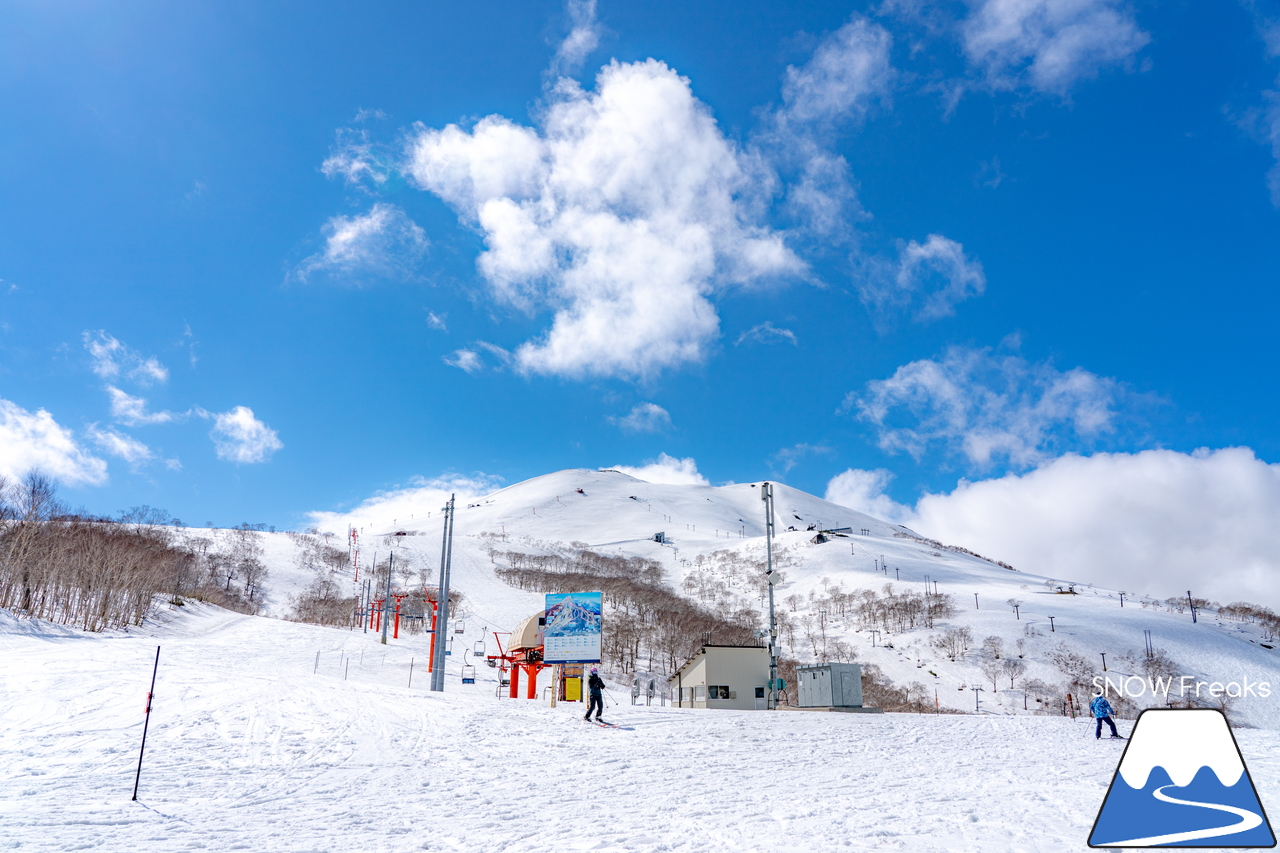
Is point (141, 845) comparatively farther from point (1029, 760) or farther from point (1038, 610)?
point (1038, 610)

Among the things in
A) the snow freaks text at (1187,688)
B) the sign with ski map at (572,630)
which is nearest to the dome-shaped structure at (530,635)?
the sign with ski map at (572,630)

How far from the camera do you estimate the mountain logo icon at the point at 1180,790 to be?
5250mm

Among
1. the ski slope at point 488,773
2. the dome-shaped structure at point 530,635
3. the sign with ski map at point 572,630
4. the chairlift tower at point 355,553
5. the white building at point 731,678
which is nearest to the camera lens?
the ski slope at point 488,773

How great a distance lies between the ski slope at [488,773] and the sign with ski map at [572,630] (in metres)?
5.63

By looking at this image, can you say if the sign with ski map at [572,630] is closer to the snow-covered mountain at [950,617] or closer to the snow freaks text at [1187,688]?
the snow-covered mountain at [950,617]

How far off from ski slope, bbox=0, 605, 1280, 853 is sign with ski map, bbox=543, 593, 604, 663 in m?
5.63

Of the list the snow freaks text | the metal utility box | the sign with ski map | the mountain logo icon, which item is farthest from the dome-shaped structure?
the snow freaks text

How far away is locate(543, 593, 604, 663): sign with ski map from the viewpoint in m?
28.9

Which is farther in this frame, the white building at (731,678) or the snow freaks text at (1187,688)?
the snow freaks text at (1187,688)

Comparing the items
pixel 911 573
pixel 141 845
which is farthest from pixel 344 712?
pixel 911 573

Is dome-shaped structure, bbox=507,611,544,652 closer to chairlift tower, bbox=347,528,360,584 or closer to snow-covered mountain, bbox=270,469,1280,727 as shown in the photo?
snow-covered mountain, bbox=270,469,1280,727

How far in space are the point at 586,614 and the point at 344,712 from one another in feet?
40.4

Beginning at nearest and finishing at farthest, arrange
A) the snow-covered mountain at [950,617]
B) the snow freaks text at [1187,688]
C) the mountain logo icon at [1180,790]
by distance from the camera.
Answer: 1. the mountain logo icon at [1180,790]
2. the snow freaks text at [1187,688]
3. the snow-covered mountain at [950,617]

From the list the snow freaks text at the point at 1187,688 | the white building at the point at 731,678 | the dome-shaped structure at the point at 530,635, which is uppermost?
the dome-shaped structure at the point at 530,635
